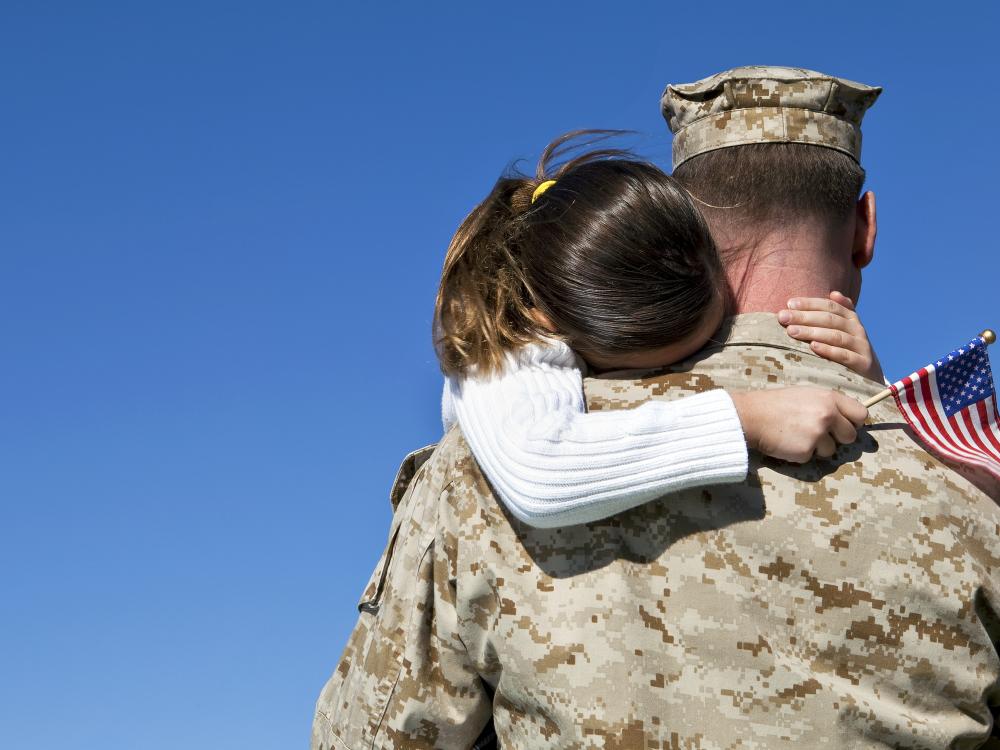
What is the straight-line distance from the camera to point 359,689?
3.75 m

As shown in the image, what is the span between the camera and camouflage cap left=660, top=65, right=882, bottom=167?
437 centimetres

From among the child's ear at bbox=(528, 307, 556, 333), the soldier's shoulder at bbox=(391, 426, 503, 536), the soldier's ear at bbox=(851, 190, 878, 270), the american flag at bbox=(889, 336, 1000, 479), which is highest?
the soldier's ear at bbox=(851, 190, 878, 270)

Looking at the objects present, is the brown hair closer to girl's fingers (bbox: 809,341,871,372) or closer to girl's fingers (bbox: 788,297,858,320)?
girl's fingers (bbox: 788,297,858,320)

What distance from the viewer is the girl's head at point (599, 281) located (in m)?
3.60

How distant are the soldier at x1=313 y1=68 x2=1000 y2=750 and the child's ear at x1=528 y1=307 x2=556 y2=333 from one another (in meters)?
0.24

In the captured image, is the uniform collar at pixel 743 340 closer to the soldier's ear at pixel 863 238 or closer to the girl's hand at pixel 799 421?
the girl's hand at pixel 799 421

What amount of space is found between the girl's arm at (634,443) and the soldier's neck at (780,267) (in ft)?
1.73

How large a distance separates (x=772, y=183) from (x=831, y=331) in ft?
1.96

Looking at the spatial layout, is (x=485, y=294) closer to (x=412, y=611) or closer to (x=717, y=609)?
(x=412, y=611)

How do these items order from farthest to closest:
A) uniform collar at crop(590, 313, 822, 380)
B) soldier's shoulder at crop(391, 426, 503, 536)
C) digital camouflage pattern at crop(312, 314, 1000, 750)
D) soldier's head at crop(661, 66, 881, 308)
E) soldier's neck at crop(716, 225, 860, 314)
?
1. soldier's head at crop(661, 66, 881, 308)
2. soldier's neck at crop(716, 225, 860, 314)
3. uniform collar at crop(590, 313, 822, 380)
4. soldier's shoulder at crop(391, 426, 503, 536)
5. digital camouflage pattern at crop(312, 314, 1000, 750)

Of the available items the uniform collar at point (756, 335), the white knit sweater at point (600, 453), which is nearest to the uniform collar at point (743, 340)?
the uniform collar at point (756, 335)

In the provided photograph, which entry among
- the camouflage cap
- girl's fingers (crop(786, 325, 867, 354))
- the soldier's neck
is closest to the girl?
the soldier's neck

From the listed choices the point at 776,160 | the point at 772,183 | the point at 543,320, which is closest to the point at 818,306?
the point at 772,183

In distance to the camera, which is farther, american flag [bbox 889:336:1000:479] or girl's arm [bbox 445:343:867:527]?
american flag [bbox 889:336:1000:479]
